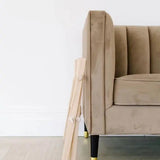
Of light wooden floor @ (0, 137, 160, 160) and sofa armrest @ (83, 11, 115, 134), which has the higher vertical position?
sofa armrest @ (83, 11, 115, 134)

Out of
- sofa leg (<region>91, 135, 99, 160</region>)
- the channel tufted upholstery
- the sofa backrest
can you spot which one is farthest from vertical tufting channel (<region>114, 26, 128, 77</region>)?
sofa leg (<region>91, 135, 99, 160</region>)

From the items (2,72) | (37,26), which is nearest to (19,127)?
(2,72)

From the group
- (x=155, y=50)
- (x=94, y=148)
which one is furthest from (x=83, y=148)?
(x=155, y=50)

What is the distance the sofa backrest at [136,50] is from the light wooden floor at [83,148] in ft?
1.47

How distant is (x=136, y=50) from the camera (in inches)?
66.0

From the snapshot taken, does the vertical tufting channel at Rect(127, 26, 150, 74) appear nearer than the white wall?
Yes

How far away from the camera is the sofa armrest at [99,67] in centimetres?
117

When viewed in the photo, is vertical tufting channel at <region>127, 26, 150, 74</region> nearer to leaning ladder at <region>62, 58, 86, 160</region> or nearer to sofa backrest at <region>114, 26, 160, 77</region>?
sofa backrest at <region>114, 26, 160, 77</region>

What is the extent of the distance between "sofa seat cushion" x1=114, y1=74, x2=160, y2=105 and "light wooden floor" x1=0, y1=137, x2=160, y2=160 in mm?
355

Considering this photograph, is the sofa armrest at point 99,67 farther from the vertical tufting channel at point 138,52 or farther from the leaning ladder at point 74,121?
the vertical tufting channel at point 138,52

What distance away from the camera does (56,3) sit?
1804mm

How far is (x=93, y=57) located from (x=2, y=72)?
870 mm

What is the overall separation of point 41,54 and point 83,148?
2.39 ft

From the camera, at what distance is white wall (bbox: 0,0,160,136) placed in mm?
1781
